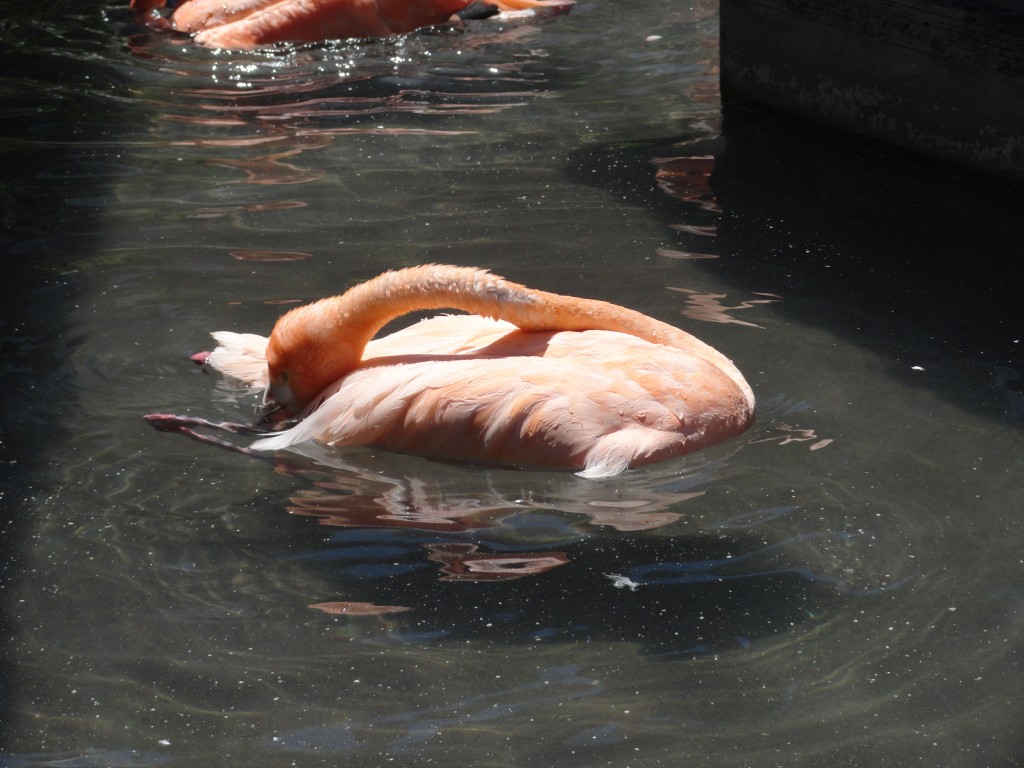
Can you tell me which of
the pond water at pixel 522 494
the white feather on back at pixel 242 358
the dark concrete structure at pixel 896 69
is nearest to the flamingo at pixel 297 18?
the pond water at pixel 522 494

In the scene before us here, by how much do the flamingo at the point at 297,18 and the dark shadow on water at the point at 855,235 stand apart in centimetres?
251

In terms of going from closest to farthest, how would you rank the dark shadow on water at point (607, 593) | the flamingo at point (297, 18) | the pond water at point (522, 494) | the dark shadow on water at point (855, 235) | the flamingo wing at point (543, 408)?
the pond water at point (522, 494) → the dark shadow on water at point (607, 593) → the flamingo wing at point (543, 408) → the dark shadow on water at point (855, 235) → the flamingo at point (297, 18)

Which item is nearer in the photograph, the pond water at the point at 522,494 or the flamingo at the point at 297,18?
the pond water at the point at 522,494

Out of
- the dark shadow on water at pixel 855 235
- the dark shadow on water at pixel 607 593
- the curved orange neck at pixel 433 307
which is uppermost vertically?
the curved orange neck at pixel 433 307

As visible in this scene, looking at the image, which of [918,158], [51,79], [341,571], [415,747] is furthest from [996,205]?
[51,79]

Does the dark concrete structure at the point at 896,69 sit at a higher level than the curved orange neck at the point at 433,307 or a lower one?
higher

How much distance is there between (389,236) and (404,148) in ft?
3.96

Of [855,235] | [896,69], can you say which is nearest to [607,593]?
[855,235]

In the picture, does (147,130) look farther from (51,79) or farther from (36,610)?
(36,610)

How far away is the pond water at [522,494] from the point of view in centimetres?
316

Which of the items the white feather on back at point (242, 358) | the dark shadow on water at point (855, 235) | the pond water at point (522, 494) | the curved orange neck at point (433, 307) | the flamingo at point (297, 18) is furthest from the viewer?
the flamingo at point (297, 18)

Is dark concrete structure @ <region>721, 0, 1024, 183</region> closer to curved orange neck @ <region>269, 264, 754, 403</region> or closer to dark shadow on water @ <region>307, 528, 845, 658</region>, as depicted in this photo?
curved orange neck @ <region>269, 264, 754, 403</region>

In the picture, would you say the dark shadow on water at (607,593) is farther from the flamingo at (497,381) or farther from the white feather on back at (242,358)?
the white feather on back at (242,358)

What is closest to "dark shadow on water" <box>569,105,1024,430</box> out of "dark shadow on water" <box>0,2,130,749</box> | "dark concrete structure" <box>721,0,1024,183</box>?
"dark concrete structure" <box>721,0,1024,183</box>
